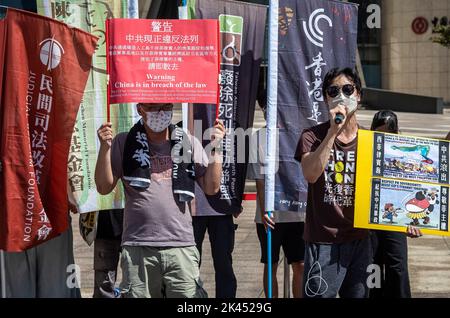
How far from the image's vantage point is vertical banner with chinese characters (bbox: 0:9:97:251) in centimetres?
476

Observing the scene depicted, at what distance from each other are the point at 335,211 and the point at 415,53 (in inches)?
1457

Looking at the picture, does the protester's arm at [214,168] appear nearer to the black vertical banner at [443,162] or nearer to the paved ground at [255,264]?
the black vertical banner at [443,162]

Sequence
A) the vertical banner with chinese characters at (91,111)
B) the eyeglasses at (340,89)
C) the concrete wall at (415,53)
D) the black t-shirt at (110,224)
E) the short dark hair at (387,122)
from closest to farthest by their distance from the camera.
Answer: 1. the eyeglasses at (340,89)
2. the vertical banner with chinese characters at (91,111)
3. the black t-shirt at (110,224)
4. the short dark hair at (387,122)
5. the concrete wall at (415,53)

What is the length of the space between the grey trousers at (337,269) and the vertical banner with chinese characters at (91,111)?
5.40 ft

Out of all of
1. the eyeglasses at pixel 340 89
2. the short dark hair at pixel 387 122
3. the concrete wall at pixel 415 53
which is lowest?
the short dark hair at pixel 387 122

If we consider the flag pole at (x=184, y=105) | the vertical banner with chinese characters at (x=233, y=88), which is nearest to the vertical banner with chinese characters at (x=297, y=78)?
the vertical banner with chinese characters at (x=233, y=88)

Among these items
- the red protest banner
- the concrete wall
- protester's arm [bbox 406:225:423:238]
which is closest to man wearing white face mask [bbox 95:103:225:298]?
the red protest banner

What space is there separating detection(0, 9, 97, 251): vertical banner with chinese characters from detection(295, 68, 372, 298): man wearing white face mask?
1.59 m

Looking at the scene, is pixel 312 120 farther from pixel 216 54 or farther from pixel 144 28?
pixel 144 28

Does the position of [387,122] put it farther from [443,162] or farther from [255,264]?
[255,264]

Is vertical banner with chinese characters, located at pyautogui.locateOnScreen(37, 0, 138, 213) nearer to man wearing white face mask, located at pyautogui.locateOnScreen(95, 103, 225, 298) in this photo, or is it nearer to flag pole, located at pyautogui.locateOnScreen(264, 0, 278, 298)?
man wearing white face mask, located at pyautogui.locateOnScreen(95, 103, 225, 298)

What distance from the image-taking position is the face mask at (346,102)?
15.9ft

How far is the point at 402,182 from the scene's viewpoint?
506cm

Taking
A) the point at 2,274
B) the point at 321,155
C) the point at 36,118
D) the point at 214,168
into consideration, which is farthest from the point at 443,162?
the point at 2,274
